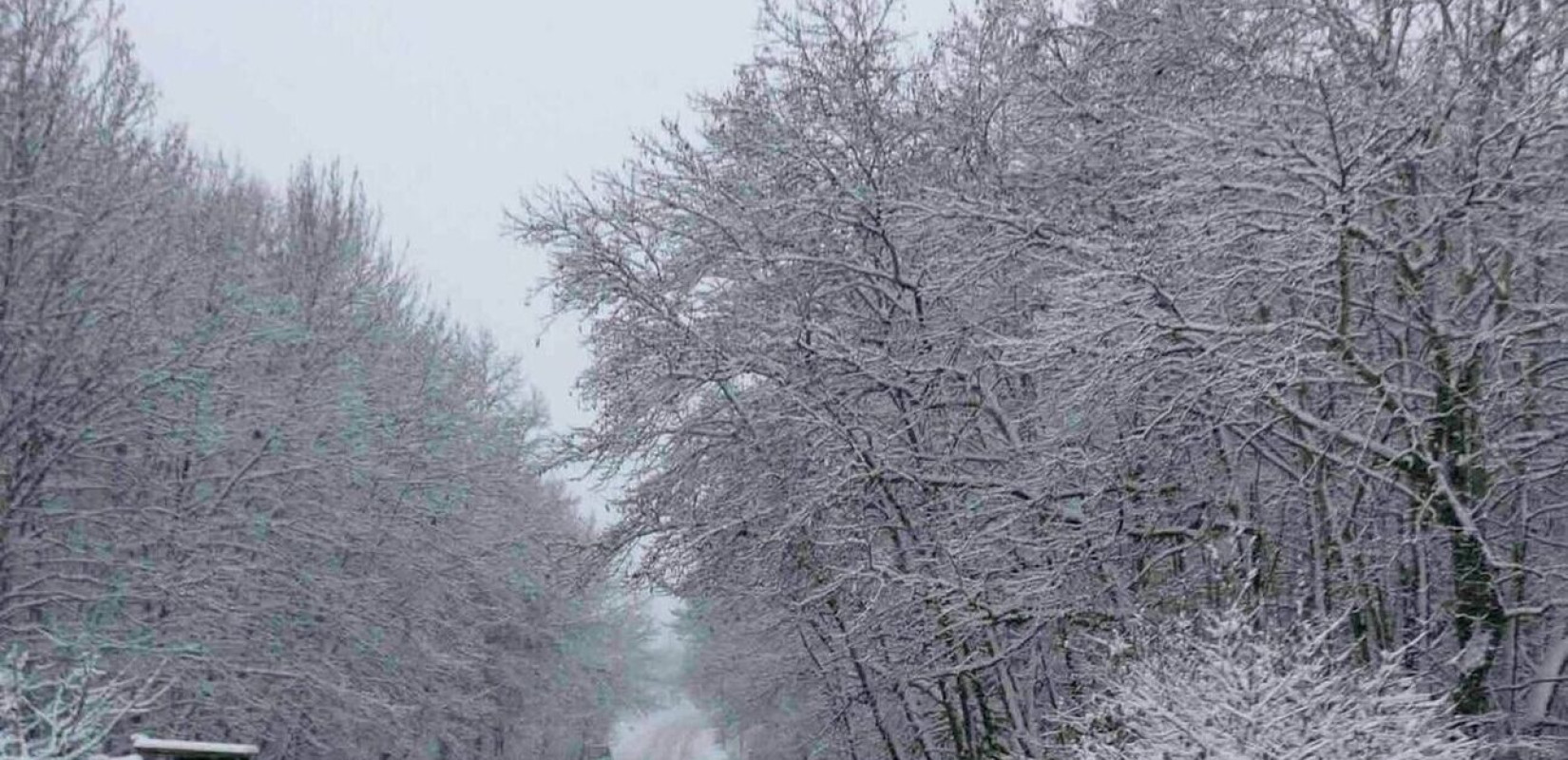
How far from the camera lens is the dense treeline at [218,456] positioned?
→ 13523mm

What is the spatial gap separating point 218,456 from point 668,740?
54.2 metres

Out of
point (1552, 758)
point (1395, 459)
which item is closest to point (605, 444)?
point (1395, 459)

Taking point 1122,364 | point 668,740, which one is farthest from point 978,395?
point 668,740

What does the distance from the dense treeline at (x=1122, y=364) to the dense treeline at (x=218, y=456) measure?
2141 millimetres

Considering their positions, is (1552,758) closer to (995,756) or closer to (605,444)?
(995,756)

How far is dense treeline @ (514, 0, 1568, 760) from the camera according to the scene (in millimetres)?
→ 8219

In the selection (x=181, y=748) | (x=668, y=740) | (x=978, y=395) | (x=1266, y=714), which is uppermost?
(x=978, y=395)

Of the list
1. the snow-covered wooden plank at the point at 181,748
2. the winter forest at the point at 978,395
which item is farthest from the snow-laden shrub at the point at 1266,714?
Answer: the snow-covered wooden plank at the point at 181,748

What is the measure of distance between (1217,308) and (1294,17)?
7.80 ft

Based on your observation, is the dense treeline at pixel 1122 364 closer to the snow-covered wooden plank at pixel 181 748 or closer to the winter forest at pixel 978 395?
the winter forest at pixel 978 395

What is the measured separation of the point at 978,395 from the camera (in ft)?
36.9

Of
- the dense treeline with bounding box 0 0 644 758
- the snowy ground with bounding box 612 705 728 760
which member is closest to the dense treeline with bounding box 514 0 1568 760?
the dense treeline with bounding box 0 0 644 758

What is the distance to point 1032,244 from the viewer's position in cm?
1031

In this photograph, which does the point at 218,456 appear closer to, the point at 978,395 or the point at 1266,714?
the point at 978,395
